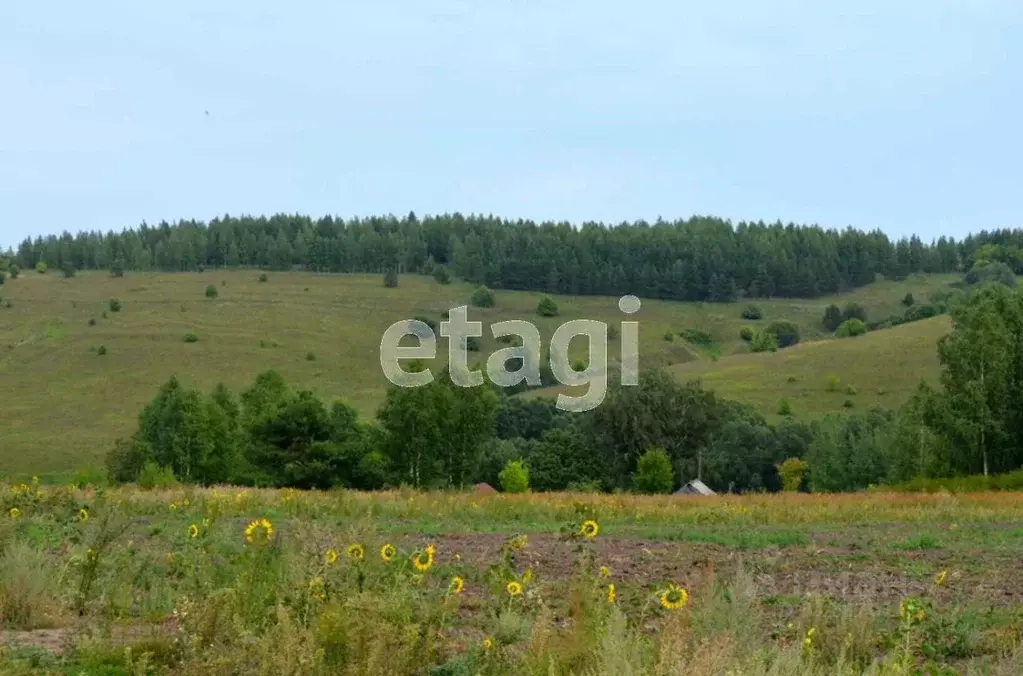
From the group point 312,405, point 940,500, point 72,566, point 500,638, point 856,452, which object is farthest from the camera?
point 856,452

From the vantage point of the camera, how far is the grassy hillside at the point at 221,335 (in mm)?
83312

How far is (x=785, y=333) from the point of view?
122 metres

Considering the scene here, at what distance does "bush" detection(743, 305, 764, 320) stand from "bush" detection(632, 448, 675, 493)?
78119mm

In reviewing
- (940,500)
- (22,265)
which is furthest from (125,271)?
(940,500)

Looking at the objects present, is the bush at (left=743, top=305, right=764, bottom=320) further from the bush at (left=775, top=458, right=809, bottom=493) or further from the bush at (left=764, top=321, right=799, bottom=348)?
the bush at (left=775, top=458, right=809, bottom=493)

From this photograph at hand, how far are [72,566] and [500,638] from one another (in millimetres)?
3748

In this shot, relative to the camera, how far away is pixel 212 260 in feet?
509

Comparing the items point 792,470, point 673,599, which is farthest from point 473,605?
point 792,470

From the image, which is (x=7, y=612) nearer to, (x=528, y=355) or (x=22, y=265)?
(x=528, y=355)

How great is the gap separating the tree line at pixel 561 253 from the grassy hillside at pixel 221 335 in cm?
456

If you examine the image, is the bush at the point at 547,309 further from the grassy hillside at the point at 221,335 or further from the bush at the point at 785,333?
the bush at the point at 785,333

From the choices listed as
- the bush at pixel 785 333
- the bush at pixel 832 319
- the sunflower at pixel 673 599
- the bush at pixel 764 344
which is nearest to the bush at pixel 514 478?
the sunflower at pixel 673 599

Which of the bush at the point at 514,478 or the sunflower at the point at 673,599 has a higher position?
the sunflower at the point at 673,599

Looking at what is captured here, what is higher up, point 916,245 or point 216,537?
point 916,245
